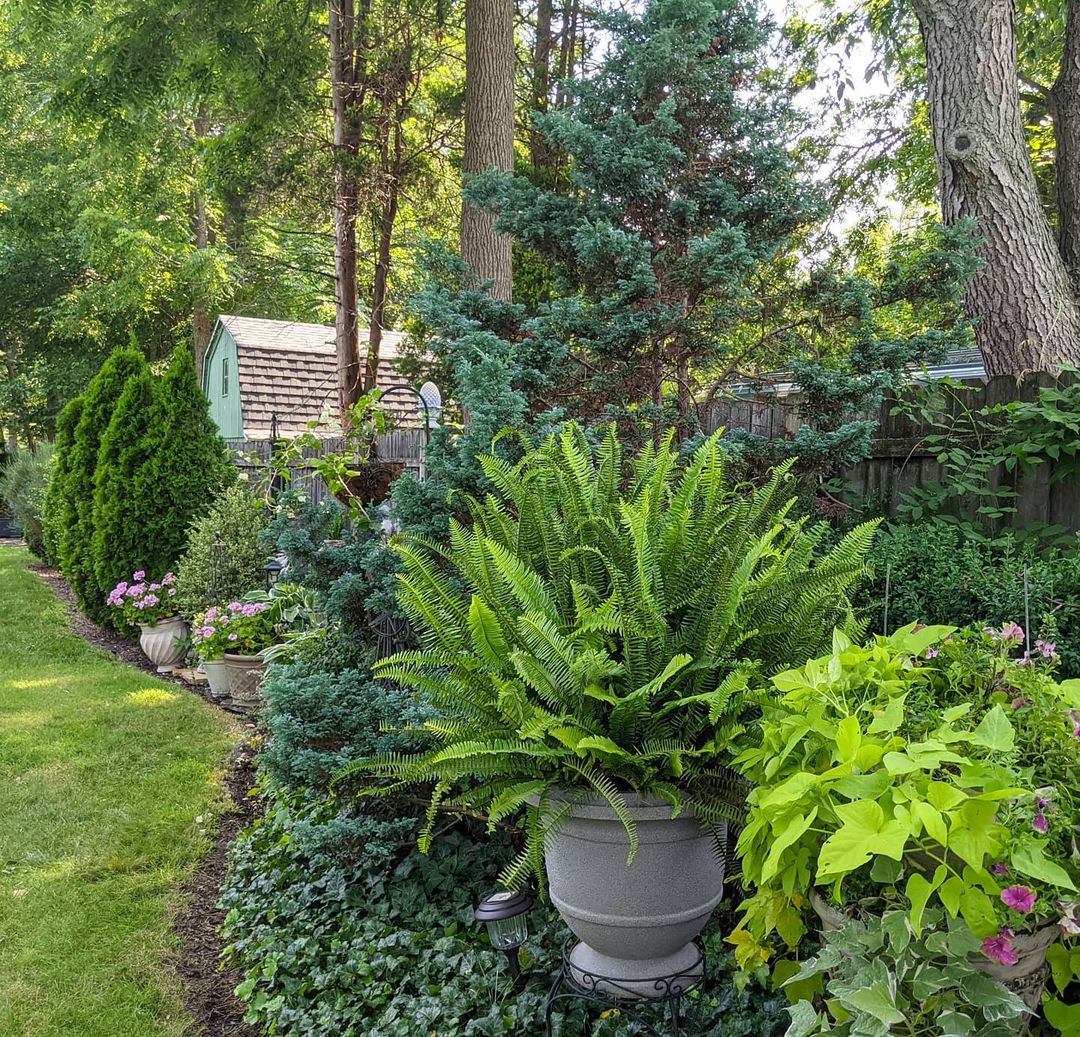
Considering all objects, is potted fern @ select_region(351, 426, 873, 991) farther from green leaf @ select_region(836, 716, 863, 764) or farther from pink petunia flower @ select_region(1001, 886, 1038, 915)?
pink petunia flower @ select_region(1001, 886, 1038, 915)

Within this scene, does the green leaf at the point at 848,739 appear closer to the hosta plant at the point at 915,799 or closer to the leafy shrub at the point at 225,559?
the hosta plant at the point at 915,799

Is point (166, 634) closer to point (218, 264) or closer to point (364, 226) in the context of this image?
point (364, 226)

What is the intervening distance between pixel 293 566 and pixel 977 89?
379 centimetres

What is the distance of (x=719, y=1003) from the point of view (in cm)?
212

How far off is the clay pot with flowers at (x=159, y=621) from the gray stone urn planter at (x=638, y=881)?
5319mm

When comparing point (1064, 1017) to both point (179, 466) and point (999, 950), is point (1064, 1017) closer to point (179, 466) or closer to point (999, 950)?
point (999, 950)

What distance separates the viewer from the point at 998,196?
161 inches

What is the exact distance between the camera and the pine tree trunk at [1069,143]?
4930 millimetres

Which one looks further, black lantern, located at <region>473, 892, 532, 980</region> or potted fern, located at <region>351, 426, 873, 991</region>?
black lantern, located at <region>473, 892, 532, 980</region>

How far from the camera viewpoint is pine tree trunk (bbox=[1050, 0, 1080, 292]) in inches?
194

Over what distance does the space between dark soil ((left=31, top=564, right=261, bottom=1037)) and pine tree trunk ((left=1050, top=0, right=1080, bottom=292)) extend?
5184 millimetres

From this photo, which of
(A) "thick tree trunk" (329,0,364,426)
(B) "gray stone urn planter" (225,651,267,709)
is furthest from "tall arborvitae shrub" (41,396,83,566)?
(B) "gray stone urn planter" (225,651,267,709)

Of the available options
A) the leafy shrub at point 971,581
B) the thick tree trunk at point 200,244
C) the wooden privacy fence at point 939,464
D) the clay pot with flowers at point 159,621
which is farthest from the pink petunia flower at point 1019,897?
the thick tree trunk at point 200,244

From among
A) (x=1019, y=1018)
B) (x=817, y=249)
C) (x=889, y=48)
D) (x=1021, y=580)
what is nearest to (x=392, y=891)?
(x=1019, y=1018)
